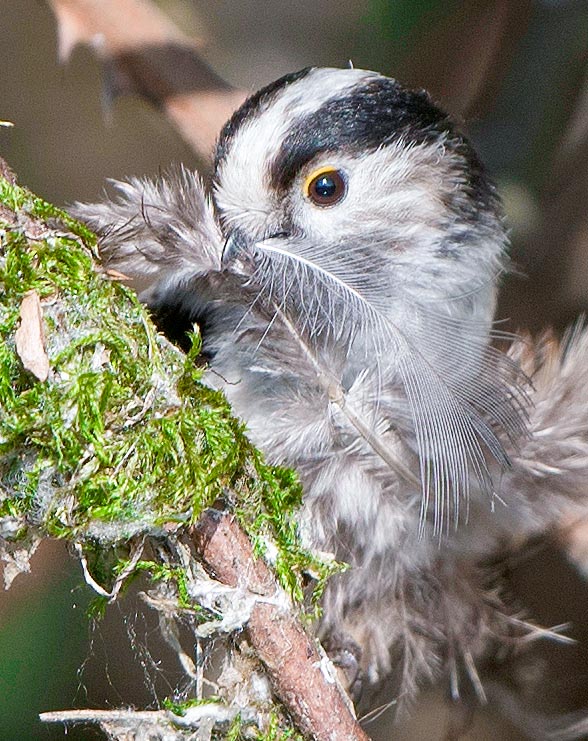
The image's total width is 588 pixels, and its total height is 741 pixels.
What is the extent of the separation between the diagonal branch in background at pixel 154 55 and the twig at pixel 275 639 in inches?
30.5

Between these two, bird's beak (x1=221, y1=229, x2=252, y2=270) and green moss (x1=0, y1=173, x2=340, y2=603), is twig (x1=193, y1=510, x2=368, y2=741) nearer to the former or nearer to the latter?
green moss (x1=0, y1=173, x2=340, y2=603)

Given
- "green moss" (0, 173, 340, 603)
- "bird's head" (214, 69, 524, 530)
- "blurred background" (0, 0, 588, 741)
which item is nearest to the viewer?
"green moss" (0, 173, 340, 603)

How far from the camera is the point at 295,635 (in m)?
0.69

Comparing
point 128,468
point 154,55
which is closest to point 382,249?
point 128,468

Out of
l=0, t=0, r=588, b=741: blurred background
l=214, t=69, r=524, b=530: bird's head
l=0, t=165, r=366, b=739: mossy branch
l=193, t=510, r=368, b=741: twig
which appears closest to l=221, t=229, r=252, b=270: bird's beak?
l=214, t=69, r=524, b=530: bird's head

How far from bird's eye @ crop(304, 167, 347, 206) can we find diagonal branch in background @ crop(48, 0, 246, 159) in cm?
45

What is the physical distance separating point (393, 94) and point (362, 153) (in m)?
0.08

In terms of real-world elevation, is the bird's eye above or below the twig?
above

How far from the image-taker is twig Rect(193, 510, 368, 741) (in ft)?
2.20

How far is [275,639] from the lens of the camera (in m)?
0.68

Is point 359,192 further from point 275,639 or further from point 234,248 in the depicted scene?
point 275,639

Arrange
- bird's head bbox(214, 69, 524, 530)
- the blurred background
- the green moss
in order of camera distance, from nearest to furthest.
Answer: the green moss
bird's head bbox(214, 69, 524, 530)
the blurred background

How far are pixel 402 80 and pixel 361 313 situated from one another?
2.55 feet

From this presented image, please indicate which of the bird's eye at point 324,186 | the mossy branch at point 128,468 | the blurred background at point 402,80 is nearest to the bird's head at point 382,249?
the bird's eye at point 324,186
